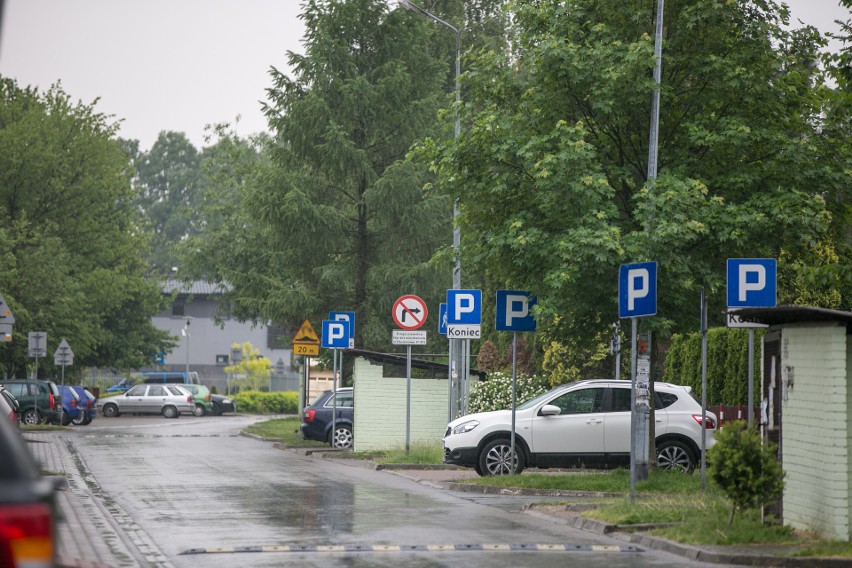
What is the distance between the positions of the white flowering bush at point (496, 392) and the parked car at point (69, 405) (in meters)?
19.0

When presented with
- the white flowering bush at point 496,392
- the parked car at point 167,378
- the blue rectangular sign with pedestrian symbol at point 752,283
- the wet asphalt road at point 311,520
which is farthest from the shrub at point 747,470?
the parked car at point 167,378

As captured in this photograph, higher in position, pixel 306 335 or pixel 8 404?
pixel 306 335

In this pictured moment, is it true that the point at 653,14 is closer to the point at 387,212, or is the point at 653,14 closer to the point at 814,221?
the point at 814,221

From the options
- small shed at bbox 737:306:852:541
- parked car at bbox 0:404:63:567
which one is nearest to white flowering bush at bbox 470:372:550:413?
small shed at bbox 737:306:852:541

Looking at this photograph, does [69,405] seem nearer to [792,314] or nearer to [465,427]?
[465,427]

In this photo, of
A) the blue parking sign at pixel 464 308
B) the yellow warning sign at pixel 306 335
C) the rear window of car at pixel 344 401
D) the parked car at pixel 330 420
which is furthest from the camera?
the yellow warning sign at pixel 306 335

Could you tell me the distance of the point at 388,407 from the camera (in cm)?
3017

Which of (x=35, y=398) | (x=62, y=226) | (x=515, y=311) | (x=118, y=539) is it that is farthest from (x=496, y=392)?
(x=62, y=226)

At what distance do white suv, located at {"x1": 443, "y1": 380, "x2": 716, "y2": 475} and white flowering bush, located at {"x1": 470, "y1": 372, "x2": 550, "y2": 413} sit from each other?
34.6 ft

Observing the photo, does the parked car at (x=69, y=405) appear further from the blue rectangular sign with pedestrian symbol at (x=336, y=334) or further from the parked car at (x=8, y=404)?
the parked car at (x=8, y=404)

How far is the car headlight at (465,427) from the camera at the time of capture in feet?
72.5

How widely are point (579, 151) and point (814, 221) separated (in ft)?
11.7

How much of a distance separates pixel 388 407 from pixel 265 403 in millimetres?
39897

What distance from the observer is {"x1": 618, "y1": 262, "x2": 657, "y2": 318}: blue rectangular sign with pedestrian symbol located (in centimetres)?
1559
